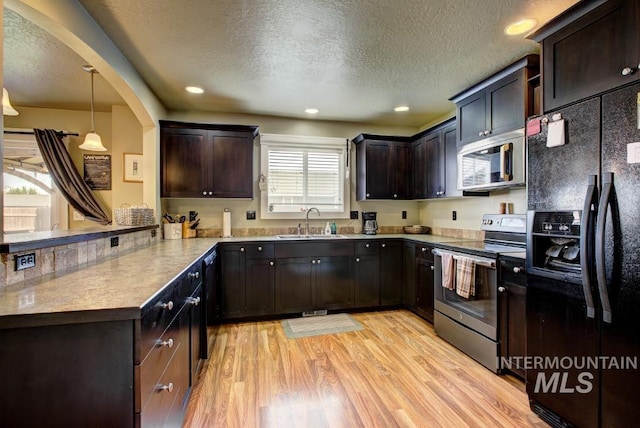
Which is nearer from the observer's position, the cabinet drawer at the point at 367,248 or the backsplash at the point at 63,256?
the backsplash at the point at 63,256

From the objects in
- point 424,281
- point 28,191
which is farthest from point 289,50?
point 28,191

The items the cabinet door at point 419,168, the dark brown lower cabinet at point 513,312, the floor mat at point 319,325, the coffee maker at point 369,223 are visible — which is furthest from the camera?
the coffee maker at point 369,223

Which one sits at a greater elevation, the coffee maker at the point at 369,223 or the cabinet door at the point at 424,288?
the coffee maker at the point at 369,223

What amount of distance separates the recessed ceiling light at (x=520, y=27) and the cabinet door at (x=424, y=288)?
83.1 inches

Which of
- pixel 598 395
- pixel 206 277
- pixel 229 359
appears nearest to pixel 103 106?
pixel 206 277

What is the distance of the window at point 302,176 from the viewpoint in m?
4.02

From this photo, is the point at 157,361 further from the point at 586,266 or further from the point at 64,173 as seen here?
the point at 64,173

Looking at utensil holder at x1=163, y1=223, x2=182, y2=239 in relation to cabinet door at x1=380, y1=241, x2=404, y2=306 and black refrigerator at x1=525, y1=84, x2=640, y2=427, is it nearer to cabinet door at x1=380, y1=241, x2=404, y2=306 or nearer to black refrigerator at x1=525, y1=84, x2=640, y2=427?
cabinet door at x1=380, y1=241, x2=404, y2=306

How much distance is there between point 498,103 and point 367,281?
230 centimetres

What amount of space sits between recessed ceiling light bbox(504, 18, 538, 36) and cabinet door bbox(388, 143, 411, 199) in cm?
203

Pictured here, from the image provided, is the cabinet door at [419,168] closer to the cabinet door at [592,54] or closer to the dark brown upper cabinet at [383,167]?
the dark brown upper cabinet at [383,167]

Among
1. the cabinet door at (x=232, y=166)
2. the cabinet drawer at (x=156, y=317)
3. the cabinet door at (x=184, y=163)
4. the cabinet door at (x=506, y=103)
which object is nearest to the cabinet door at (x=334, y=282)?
the cabinet door at (x=232, y=166)

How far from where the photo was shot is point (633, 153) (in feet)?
4.53

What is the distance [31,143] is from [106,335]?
4.17 metres
